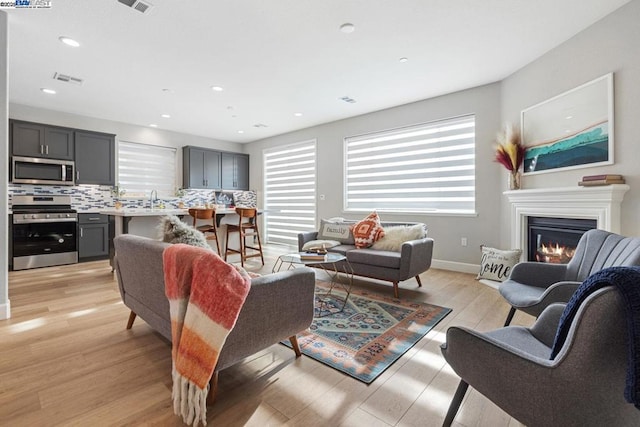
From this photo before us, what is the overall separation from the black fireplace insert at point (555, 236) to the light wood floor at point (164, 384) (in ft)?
3.36

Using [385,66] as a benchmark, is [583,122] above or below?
below

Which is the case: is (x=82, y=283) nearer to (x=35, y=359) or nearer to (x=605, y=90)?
(x=35, y=359)

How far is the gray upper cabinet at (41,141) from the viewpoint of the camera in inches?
180

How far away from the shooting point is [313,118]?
5621mm

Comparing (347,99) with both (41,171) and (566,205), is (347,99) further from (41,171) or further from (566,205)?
(41,171)

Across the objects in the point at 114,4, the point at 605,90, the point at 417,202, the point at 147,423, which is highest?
the point at 114,4

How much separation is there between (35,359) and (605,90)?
4907 mm

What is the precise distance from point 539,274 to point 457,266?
88.8 inches

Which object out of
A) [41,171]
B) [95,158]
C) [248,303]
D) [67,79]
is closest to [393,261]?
[248,303]

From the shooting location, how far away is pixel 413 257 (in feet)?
10.4

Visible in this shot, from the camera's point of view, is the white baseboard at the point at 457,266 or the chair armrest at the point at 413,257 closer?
the chair armrest at the point at 413,257

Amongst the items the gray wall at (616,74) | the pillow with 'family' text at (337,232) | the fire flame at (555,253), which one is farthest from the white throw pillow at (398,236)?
the gray wall at (616,74)

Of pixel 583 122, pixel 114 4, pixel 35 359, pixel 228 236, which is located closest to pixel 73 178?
pixel 228 236

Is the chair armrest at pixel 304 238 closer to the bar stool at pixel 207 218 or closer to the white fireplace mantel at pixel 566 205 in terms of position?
the bar stool at pixel 207 218
